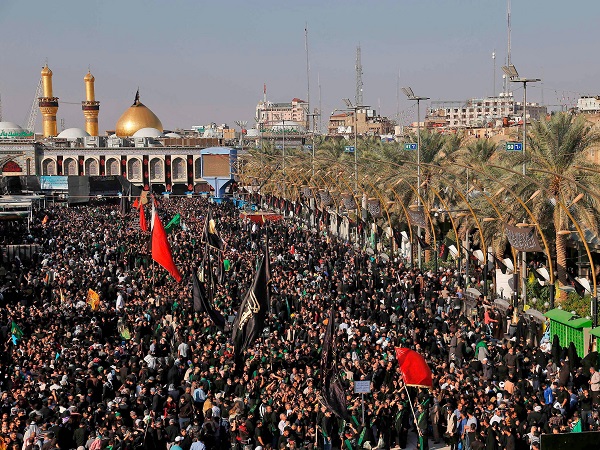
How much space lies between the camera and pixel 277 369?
17672 mm

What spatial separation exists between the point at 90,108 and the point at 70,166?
90.8 ft

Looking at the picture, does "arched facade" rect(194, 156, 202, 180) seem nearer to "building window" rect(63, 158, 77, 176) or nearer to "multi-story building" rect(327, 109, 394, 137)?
"building window" rect(63, 158, 77, 176)

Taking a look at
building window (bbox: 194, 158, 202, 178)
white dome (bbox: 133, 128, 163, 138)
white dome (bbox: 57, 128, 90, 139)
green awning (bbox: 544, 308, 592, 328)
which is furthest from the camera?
white dome (bbox: 57, 128, 90, 139)

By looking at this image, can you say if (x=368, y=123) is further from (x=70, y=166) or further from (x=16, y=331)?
(x=16, y=331)

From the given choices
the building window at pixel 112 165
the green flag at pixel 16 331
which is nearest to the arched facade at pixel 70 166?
the building window at pixel 112 165

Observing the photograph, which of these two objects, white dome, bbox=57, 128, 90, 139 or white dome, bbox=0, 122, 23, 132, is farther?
white dome, bbox=57, 128, 90, 139

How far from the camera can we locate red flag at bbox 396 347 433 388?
1466 centimetres

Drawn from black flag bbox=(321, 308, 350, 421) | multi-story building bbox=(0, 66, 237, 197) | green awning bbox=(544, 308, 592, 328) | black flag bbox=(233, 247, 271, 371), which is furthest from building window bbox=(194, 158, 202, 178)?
black flag bbox=(321, 308, 350, 421)

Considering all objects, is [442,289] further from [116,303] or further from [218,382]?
→ [218,382]

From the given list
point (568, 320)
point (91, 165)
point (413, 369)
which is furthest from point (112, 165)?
point (413, 369)

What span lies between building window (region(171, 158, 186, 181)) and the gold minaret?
95.4 feet

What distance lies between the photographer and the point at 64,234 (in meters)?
45.9

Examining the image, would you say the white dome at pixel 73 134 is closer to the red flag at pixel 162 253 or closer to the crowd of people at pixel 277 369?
the crowd of people at pixel 277 369

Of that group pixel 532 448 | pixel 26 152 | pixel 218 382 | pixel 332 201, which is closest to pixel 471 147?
pixel 332 201
